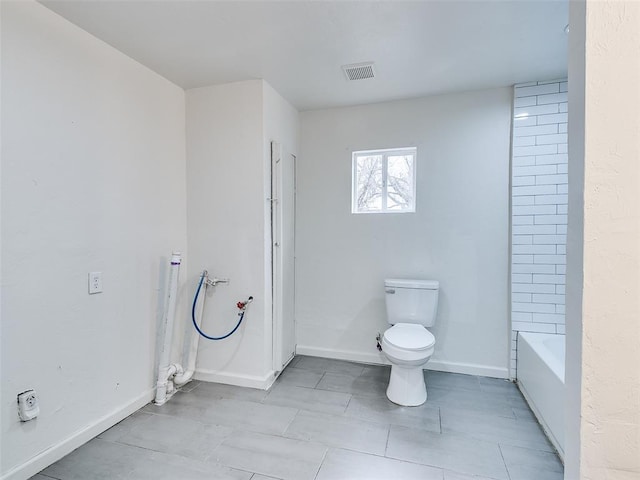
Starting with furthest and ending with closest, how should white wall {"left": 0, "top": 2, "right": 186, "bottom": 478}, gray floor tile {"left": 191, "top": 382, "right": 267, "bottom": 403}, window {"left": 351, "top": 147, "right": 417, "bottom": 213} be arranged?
window {"left": 351, "top": 147, "right": 417, "bottom": 213} → gray floor tile {"left": 191, "top": 382, "right": 267, "bottom": 403} → white wall {"left": 0, "top": 2, "right": 186, "bottom": 478}

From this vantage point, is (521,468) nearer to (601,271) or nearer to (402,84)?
(601,271)

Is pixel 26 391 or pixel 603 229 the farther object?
pixel 26 391

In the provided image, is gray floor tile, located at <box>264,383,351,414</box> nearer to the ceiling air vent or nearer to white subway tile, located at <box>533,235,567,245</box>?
white subway tile, located at <box>533,235,567,245</box>

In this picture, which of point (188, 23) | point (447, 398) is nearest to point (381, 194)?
point (447, 398)

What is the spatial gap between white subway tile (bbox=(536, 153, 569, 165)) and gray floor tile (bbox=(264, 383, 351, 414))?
225 centimetres

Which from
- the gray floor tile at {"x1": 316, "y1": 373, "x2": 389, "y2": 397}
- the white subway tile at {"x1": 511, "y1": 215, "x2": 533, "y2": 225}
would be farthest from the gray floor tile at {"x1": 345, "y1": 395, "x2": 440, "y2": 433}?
the white subway tile at {"x1": 511, "y1": 215, "x2": 533, "y2": 225}

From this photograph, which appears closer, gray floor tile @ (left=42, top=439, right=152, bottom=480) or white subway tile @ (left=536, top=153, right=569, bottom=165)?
gray floor tile @ (left=42, top=439, right=152, bottom=480)

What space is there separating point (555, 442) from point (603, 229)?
164 centimetres

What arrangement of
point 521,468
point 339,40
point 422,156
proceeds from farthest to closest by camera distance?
point 422,156 < point 339,40 < point 521,468

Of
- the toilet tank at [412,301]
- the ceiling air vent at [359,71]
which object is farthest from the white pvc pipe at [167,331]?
the ceiling air vent at [359,71]

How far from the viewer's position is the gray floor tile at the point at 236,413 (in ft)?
6.37

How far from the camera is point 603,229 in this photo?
699 millimetres

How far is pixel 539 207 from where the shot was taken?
7.84 ft

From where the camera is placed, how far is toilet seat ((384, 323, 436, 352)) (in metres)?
2.09
